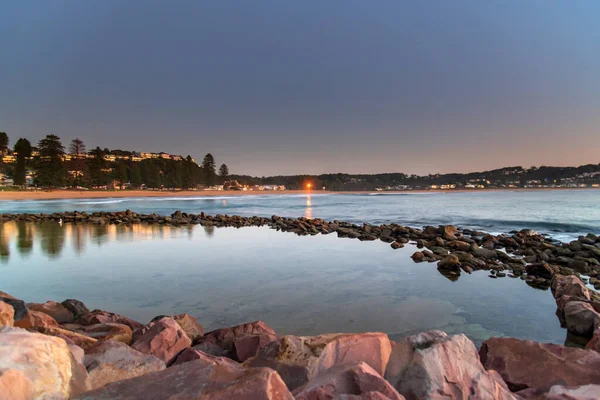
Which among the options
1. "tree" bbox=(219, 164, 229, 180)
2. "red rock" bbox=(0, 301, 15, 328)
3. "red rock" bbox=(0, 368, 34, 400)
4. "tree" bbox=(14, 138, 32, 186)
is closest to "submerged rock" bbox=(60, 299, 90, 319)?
"red rock" bbox=(0, 301, 15, 328)

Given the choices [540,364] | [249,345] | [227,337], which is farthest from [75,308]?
[540,364]

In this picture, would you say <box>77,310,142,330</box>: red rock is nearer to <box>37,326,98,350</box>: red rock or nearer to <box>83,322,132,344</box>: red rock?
<box>83,322,132,344</box>: red rock

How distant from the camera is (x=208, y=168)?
99.8 m

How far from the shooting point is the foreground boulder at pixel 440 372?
238 centimetres

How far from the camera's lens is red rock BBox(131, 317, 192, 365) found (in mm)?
3428

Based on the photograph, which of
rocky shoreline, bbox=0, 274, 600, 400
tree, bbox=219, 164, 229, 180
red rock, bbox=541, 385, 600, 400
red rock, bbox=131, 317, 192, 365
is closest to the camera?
rocky shoreline, bbox=0, 274, 600, 400

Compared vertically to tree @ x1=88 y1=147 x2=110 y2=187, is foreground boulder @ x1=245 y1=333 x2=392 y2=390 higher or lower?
lower

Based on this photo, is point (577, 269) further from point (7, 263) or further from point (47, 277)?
point (7, 263)

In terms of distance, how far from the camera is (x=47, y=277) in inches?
307

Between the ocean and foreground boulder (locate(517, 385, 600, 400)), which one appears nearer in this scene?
foreground boulder (locate(517, 385, 600, 400))

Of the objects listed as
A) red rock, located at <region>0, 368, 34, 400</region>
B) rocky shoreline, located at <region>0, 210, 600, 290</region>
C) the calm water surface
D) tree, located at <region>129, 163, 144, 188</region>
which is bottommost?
the calm water surface

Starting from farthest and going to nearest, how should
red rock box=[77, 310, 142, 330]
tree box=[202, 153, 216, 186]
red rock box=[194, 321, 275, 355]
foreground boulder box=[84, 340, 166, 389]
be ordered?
tree box=[202, 153, 216, 186]
red rock box=[77, 310, 142, 330]
red rock box=[194, 321, 275, 355]
foreground boulder box=[84, 340, 166, 389]

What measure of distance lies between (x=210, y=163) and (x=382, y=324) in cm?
9833

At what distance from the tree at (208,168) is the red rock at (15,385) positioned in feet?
325
